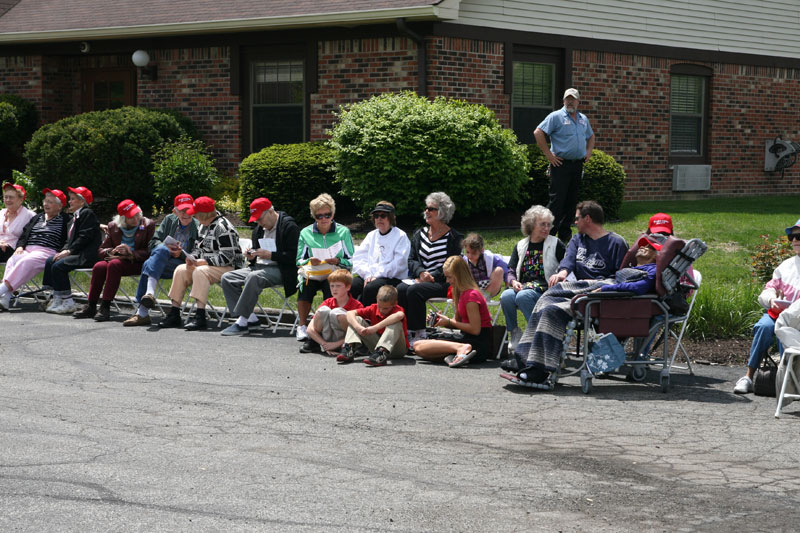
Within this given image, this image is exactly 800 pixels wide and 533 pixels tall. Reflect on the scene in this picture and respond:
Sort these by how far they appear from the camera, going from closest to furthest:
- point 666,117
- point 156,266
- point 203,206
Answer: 1. point 203,206
2. point 156,266
3. point 666,117

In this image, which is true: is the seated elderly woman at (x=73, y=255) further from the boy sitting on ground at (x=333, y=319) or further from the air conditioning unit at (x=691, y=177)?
the air conditioning unit at (x=691, y=177)

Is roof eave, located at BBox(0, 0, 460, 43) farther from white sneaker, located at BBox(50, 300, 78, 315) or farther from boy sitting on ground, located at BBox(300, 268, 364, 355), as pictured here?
boy sitting on ground, located at BBox(300, 268, 364, 355)

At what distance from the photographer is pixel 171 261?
12141 millimetres

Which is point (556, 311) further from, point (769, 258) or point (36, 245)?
point (36, 245)

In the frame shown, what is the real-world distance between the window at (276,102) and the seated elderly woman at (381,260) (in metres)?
9.96

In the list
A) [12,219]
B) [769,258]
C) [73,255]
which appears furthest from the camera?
[12,219]

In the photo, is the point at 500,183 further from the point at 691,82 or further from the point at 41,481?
the point at 41,481

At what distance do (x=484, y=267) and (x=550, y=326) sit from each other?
6.07 ft

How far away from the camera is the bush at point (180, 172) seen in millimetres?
18812

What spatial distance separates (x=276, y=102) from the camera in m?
20.7

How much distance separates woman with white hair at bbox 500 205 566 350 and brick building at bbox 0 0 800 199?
8.55 m

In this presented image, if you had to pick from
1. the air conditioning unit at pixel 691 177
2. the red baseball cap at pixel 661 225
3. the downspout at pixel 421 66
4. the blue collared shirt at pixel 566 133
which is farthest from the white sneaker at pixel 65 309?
the air conditioning unit at pixel 691 177

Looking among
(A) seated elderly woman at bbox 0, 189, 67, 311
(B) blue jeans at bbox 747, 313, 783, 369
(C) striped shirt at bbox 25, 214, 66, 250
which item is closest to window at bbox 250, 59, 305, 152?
(A) seated elderly woman at bbox 0, 189, 67, 311

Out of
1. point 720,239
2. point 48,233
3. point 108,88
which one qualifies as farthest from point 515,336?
point 108,88
